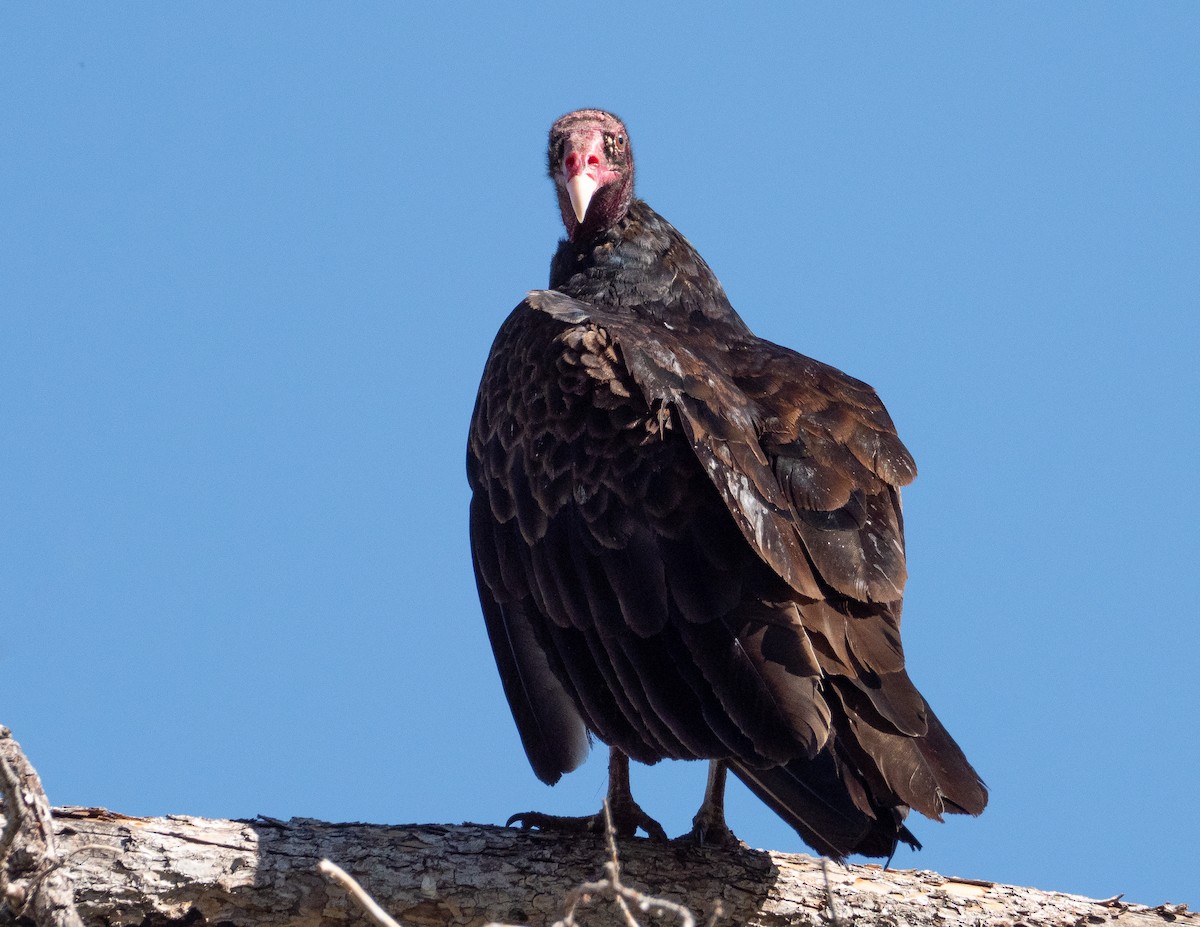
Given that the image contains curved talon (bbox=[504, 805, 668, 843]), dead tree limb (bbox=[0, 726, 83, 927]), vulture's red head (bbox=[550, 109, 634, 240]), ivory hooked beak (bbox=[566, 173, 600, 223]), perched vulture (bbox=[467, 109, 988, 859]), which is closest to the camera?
dead tree limb (bbox=[0, 726, 83, 927])

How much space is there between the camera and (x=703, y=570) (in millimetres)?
3834

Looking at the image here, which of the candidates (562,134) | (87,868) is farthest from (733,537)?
(562,134)

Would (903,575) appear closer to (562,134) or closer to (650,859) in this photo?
(650,859)

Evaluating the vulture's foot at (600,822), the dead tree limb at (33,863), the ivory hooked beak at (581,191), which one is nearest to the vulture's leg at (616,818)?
the vulture's foot at (600,822)

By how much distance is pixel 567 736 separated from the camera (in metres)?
4.09

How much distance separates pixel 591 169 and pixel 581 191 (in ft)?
0.74

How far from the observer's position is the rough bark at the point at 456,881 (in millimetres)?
3617

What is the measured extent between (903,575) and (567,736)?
1008mm

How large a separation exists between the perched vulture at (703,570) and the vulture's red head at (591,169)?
2.45 ft

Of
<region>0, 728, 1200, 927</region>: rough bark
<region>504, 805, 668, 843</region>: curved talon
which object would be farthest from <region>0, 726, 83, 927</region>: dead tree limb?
<region>504, 805, 668, 843</region>: curved talon

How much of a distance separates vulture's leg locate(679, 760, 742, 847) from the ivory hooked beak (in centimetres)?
197

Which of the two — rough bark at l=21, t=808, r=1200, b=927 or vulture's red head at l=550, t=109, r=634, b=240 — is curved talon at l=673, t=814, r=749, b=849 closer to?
rough bark at l=21, t=808, r=1200, b=927

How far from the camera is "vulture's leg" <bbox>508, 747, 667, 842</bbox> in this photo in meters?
4.14

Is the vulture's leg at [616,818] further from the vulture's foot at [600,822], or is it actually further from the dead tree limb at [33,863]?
the dead tree limb at [33,863]
